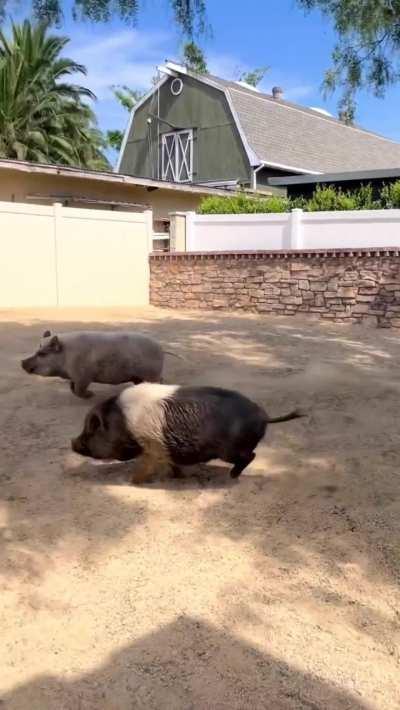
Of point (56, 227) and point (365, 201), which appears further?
point (365, 201)

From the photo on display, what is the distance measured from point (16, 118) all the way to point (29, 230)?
18123mm

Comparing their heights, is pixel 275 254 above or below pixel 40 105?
below

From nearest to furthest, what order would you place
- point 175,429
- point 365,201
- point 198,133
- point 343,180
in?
point 175,429 → point 365,201 → point 343,180 → point 198,133

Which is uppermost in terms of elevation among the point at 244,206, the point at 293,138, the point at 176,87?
the point at 176,87

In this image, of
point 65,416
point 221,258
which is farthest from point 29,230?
point 65,416

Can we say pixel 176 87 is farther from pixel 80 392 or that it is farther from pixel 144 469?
pixel 144 469

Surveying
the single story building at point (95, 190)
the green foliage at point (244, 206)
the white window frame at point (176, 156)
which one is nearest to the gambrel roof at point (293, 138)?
the white window frame at point (176, 156)

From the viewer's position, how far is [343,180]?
18.5 m

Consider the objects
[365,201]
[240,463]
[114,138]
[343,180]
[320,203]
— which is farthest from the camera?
[114,138]

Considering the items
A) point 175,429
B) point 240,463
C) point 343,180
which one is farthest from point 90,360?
point 343,180

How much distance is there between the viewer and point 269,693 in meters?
2.55

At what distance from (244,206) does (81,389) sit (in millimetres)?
12057

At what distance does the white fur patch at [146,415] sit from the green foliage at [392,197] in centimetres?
1233

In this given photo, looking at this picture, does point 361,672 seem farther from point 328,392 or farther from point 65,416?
point 328,392
